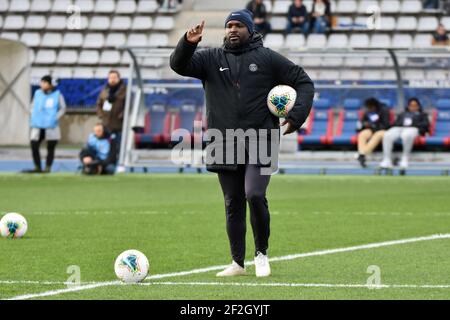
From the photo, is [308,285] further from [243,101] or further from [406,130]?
[406,130]

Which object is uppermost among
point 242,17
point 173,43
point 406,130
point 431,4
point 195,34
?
point 431,4

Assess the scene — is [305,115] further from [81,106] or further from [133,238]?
[81,106]

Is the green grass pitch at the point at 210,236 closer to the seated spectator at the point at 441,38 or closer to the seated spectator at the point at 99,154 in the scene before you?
the seated spectator at the point at 99,154

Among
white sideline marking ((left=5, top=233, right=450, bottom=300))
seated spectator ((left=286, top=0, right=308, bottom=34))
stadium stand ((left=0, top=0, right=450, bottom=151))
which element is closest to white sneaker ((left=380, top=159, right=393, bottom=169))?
stadium stand ((left=0, top=0, right=450, bottom=151))

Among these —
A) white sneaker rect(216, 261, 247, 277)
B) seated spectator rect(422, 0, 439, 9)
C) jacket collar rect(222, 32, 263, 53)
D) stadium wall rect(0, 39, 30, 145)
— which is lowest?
white sneaker rect(216, 261, 247, 277)

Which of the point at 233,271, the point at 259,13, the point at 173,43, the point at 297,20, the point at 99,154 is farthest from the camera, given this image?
the point at 173,43

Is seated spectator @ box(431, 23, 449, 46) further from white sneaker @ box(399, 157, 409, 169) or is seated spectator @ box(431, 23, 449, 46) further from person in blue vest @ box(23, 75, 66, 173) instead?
person in blue vest @ box(23, 75, 66, 173)

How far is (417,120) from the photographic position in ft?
84.5

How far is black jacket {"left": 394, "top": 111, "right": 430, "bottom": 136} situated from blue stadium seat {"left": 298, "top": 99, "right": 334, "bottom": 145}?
1743 mm

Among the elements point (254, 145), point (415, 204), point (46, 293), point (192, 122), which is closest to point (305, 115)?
point (254, 145)

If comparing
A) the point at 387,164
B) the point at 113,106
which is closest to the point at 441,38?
the point at 387,164

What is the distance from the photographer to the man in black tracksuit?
32.6 ft

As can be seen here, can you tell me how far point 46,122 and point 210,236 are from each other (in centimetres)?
1314

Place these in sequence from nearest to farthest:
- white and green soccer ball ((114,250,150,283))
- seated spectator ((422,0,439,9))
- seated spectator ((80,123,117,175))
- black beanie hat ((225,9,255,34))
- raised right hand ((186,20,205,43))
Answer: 1. white and green soccer ball ((114,250,150,283))
2. raised right hand ((186,20,205,43))
3. black beanie hat ((225,9,255,34))
4. seated spectator ((80,123,117,175))
5. seated spectator ((422,0,439,9))
